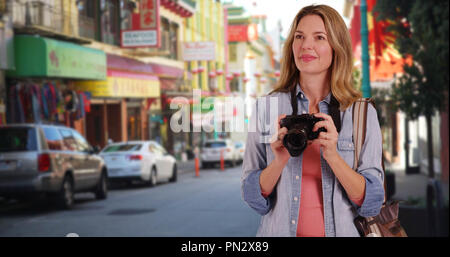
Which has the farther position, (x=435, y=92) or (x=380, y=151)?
(x=435, y=92)

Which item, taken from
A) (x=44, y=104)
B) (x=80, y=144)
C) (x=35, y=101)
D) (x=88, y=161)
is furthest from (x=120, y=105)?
(x=80, y=144)

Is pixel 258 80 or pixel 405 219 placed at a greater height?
pixel 258 80

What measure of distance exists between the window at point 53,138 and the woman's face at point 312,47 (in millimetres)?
10524

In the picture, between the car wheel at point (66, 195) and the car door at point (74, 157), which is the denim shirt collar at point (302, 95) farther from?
the car door at point (74, 157)

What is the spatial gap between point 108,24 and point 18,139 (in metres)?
8.45

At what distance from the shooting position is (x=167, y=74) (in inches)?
850

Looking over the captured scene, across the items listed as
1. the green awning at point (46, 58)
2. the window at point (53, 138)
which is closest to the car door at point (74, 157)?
the window at point (53, 138)

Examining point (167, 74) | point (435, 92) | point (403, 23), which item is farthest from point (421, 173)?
point (435, 92)

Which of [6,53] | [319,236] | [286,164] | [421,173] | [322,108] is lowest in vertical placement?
[421,173]

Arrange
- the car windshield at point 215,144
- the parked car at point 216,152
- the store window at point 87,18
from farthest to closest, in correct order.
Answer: the car windshield at point 215,144, the parked car at point 216,152, the store window at point 87,18

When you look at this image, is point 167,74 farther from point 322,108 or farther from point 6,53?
point 322,108

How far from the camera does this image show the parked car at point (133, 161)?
62.6ft

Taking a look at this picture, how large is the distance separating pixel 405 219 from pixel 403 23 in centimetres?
566
